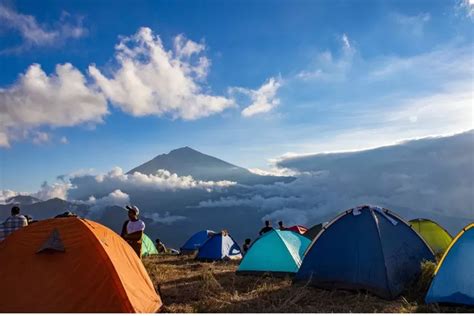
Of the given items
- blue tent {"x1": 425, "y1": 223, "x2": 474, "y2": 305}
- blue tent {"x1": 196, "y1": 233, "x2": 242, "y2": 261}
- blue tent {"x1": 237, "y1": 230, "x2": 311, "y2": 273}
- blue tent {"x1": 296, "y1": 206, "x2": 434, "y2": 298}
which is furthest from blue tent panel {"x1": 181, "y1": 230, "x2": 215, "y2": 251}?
blue tent {"x1": 425, "y1": 223, "x2": 474, "y2": 305}

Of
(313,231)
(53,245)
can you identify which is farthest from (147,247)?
(53,245)

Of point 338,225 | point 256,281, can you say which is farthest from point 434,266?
point 256,281

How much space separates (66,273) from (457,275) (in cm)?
734

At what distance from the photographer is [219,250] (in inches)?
774

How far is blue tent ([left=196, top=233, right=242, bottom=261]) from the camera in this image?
19.6m

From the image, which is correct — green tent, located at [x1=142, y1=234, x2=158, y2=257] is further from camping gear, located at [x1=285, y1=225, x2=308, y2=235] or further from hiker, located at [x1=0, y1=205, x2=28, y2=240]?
hiker, located at [x1=0, y1=205, x2=28, y2=240]

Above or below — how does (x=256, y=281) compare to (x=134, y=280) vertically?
below

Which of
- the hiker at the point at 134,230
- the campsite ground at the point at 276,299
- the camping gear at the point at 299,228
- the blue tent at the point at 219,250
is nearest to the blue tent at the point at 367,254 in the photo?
the campsite ground at the point at 276,299

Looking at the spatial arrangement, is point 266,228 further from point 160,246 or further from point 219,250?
point 160,246

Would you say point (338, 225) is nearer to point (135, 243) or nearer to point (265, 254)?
point (265, 254)

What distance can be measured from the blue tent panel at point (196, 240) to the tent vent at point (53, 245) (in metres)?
18.4

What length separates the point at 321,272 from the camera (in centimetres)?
1079

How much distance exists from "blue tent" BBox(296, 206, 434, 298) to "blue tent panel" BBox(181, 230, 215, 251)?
1544 centimetres

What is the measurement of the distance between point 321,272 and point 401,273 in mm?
1832
